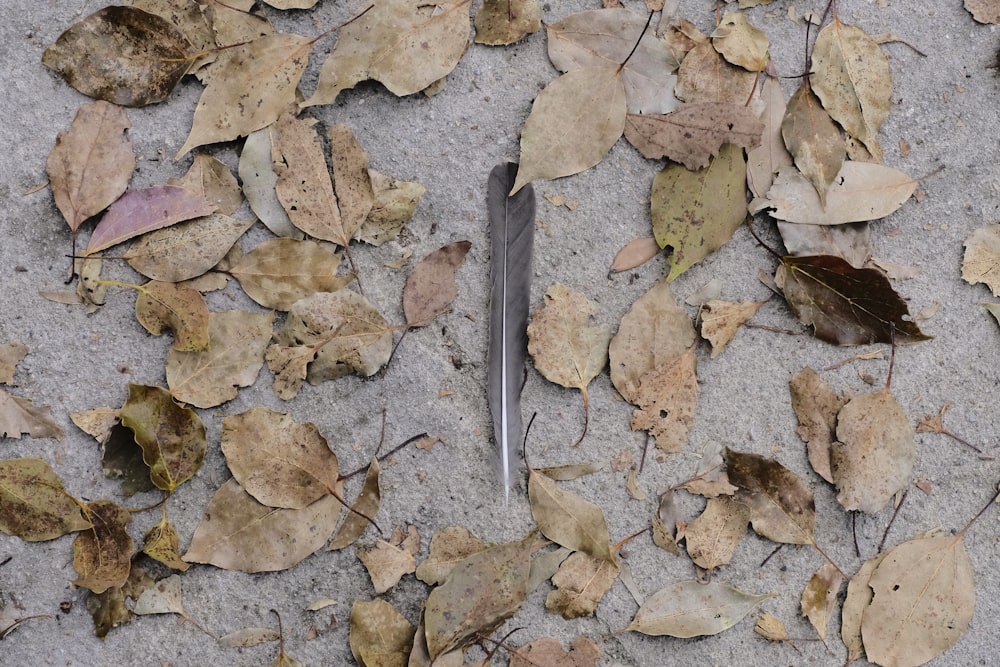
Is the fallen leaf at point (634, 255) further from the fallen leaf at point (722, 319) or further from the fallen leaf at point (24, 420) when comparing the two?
the fallen leaf at point (24, 420)

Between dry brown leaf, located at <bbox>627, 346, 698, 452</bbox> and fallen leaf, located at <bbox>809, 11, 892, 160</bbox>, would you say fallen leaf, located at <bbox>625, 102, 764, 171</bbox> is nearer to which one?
fallen leaf, located at <bbox>809, 11, 892, 160</bbox>

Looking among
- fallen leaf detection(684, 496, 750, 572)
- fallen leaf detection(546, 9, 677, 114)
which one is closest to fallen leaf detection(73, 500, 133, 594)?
fallen leaf detection(684, 496, 750, 572)

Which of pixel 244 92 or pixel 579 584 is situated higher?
pixel 244 92

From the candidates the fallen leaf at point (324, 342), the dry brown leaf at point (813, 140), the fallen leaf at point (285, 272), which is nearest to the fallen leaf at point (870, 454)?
the dry brown leaf at point (813, 140)

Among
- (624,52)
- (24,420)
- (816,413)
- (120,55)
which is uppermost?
(120,55)

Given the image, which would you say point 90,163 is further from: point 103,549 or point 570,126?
point 570,126

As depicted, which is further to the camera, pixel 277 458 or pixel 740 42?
pixel 740 42

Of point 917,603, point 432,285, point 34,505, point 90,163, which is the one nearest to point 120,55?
point 90,163

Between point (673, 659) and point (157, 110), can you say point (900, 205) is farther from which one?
point (157, 110)
